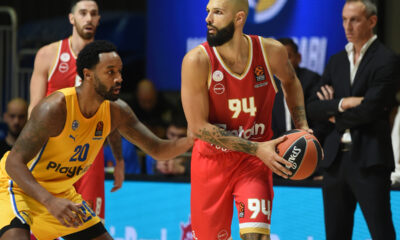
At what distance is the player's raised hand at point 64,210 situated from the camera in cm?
440

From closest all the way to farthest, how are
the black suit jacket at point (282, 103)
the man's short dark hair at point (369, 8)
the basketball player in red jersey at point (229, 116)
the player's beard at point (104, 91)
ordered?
the basketball player in red jersey at point (229, 116) < the player's beard at point (104, 91) < the man's short dark hair at point (369, 8) < the black suit jacket at point (282, 103)

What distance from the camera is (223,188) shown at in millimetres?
4867

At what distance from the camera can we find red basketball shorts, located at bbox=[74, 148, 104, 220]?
19.5 ft

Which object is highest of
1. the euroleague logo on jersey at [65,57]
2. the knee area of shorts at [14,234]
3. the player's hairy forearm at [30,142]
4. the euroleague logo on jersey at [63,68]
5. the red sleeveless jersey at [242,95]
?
the euroleague logo on jersey at [65,57]

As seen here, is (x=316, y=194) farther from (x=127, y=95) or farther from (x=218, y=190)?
(x=127, y=95)

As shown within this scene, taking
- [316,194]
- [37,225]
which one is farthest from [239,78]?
[316,194]

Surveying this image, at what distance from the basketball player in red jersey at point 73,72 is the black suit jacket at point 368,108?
1.89m

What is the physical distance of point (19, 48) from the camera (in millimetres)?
9688

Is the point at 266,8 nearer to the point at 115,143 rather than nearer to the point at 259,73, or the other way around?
the point at 115,143

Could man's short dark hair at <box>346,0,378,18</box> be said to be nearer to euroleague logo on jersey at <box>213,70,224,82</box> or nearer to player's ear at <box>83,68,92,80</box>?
euroleague logo on jersey at <box>213,70,224,82</box>

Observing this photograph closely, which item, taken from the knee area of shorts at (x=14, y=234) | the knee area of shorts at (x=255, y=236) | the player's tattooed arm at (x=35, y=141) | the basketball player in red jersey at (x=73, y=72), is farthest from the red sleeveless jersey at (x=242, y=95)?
the basketball player in red jersey at (x=73, y=72)

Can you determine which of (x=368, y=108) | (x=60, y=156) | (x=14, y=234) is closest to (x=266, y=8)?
(x=368, y=108)

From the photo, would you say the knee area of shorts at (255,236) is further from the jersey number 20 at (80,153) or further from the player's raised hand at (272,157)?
the jersey number 20 at (80,153)

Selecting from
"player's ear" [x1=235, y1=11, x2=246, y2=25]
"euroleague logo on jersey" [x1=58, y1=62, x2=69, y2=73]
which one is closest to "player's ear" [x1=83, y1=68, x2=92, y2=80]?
"player's ear" [x1=235, y1=11, x2=246, y2=25]
